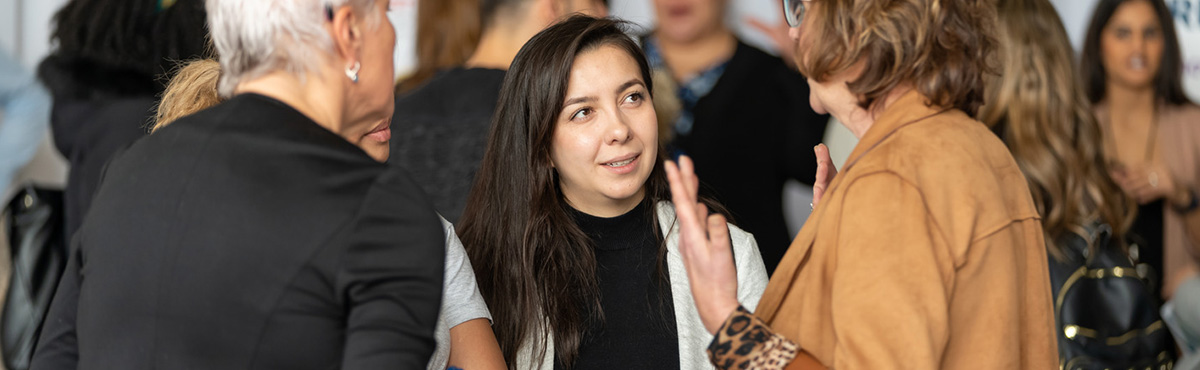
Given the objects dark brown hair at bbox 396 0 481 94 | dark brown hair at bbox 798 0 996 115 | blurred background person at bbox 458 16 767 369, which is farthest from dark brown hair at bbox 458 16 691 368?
dark brown hair at bbox 396 0 481 94

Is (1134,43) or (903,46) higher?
(903,46)

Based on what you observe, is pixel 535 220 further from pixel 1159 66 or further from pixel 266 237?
pixel 1159 66

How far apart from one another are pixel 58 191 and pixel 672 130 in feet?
6.06

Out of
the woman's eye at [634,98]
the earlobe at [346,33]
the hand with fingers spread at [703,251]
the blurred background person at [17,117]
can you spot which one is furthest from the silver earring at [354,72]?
the blurred background person at [17,117]

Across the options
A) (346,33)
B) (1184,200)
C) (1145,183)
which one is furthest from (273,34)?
(1184,200)

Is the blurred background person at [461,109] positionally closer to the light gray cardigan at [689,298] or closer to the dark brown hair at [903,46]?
the light gray cardigan at [689,298]

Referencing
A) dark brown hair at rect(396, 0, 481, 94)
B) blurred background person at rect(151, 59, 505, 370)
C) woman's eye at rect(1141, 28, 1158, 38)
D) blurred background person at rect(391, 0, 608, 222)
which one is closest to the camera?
blurred background person at rect(151, 59, 505, 370)

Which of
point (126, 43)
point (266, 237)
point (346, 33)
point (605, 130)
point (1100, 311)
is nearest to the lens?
point (266, 237)

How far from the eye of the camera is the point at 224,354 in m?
1.16

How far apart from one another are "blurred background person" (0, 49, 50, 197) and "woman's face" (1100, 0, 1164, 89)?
11.2ft

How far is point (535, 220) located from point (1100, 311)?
156cm

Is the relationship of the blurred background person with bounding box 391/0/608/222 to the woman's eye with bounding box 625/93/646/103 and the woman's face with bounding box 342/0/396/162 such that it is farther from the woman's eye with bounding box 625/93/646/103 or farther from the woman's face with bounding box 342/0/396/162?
the woman's face with bounding box 342/0/396/162

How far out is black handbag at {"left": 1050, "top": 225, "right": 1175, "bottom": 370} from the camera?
2.76 metres

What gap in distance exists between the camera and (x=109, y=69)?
2994 millimetres
